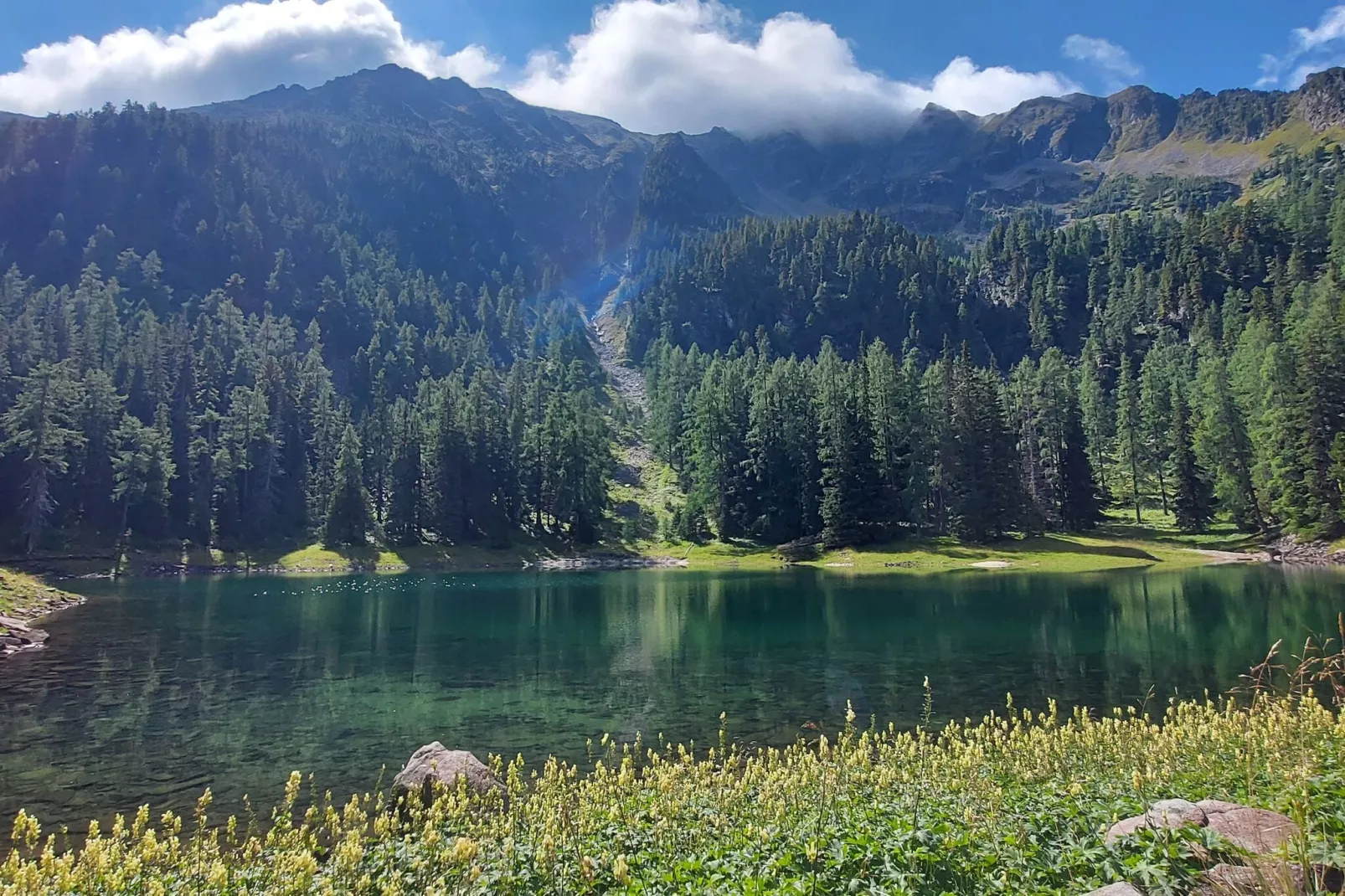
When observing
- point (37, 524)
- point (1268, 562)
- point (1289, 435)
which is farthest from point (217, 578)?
point (1289, 435)

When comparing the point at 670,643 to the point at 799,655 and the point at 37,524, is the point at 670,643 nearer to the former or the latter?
the point at 799,655

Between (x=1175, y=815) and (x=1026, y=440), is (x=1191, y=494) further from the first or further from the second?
(x=1175, y=815)

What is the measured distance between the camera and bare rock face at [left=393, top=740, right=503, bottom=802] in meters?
15.8

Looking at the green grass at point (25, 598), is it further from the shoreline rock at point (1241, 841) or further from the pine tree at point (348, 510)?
the shoreline rock at point (1241, 841)

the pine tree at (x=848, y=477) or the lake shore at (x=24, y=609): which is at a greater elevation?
the pine tree at (x=848, y=477)

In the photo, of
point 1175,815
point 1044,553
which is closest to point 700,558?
point 1044,553

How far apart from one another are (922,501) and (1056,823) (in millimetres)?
99726

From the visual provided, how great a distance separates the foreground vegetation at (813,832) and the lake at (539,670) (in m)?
7.96

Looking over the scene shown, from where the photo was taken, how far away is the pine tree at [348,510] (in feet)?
386

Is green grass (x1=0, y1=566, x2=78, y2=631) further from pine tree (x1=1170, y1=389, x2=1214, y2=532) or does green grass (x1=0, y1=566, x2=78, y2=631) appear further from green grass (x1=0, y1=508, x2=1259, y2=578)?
pine tree (x1=1170, y1=389, x2=1214, y2=532)

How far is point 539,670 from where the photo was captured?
35625 mm

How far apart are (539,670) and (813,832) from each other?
26.8 meters

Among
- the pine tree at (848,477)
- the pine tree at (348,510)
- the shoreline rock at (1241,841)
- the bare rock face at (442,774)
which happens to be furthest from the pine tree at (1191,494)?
the pine tree at (348,510)

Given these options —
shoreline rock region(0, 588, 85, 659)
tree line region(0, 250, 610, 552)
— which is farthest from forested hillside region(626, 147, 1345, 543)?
shoreline rock region(0, 588, 85, 659)
